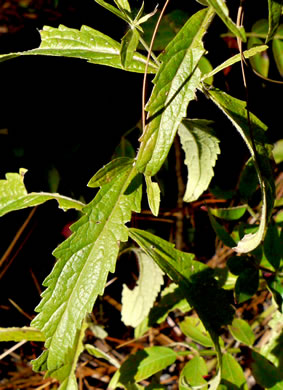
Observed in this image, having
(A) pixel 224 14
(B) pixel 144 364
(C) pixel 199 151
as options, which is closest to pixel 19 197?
(C) pixel 199 151

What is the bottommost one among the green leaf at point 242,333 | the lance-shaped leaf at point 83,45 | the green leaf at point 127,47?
the green leaf at point 242,333

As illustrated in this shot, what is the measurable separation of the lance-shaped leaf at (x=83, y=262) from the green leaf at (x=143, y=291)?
389 mm

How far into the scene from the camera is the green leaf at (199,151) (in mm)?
917

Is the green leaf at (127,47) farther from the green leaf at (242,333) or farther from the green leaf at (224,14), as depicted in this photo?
the green leaf at (242,333)

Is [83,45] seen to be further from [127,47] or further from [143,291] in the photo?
[143,291]

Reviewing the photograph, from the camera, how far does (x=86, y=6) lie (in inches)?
48.7

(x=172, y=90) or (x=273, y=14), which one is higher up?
(x=273, y=14)

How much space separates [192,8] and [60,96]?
0.44 m

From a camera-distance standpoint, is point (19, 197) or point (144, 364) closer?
point (19, 197)

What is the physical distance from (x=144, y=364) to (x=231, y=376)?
21 centimetres

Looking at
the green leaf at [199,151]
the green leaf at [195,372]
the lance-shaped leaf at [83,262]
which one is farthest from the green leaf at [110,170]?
the green leaf at [195,372]

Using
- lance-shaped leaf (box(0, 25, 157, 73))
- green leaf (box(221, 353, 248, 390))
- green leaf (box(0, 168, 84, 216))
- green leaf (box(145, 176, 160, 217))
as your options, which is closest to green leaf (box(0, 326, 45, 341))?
green leaf (box(0, 168, 84, 216))

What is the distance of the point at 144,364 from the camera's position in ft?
3.52

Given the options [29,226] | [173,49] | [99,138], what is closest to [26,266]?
[29,226]
